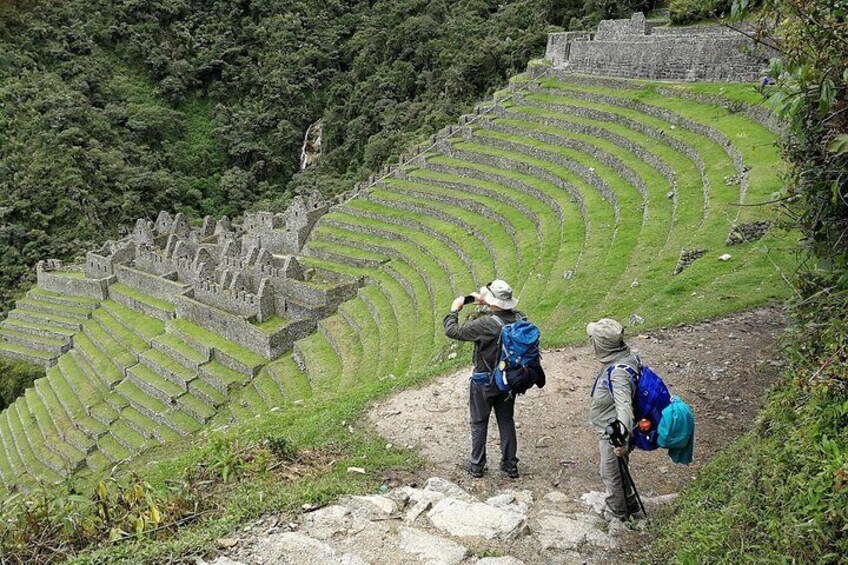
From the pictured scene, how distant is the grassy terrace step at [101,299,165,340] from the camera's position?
2100 centimetres

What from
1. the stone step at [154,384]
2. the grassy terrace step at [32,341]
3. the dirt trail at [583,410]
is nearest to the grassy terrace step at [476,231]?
the dirt trail at [583,410]

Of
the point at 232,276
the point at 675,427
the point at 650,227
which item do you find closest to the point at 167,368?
the point at 232,276

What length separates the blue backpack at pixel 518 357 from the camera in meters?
4.86

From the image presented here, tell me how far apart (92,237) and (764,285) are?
35499mm

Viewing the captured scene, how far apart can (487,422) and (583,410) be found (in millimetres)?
1863

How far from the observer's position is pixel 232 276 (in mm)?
20156

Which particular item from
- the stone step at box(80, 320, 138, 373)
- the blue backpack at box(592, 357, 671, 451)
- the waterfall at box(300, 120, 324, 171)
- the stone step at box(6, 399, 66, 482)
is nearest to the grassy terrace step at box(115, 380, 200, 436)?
the stone step at box(80, 320, 138, 373)

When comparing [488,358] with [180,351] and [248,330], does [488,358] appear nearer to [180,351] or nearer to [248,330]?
[248,330]

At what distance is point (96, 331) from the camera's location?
22.8 meters

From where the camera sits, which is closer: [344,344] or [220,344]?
[344,344]

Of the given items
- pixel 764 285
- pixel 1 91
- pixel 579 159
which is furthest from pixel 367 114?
pixel 764 285

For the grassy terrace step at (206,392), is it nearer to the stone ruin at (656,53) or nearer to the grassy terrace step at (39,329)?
the grassy terrace step at (39,329)

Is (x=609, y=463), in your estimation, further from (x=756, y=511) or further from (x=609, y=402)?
(x=756, y=511)

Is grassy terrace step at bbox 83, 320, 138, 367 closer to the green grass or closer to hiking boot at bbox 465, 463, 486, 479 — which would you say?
the green grass
